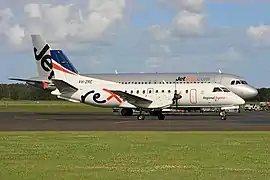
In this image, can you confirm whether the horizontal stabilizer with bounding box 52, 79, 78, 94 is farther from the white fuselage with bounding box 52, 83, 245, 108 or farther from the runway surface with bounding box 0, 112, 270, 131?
the runway surface with bounding box 0, 112, 270, 131

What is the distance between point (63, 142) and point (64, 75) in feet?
118

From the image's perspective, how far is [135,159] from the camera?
15.4 metres

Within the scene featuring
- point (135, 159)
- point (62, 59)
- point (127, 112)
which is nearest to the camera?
point (135, 159)

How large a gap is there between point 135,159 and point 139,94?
35.1 metres

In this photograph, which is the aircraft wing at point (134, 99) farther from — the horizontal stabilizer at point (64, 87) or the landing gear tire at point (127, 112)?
the landing gear tire at point (127, 112)

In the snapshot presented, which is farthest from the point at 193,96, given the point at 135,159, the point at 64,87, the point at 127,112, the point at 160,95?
the point at 135,159

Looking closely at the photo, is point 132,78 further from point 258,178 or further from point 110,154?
Result: point 258,178

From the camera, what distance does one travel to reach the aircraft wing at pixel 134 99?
49.2 m

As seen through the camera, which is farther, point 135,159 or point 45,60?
point 45,60

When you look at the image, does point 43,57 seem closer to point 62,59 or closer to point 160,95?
point 62,59

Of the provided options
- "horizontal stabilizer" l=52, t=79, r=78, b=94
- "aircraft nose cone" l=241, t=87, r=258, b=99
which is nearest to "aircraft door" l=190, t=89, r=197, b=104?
"horizontal stabilizer" l=52, t=79, r=78, b=94

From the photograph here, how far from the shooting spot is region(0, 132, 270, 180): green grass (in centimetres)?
1264

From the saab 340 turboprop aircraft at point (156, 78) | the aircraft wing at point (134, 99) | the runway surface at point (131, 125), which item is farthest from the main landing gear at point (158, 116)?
the saab 340 turboprop aircraft at point (156, 78)

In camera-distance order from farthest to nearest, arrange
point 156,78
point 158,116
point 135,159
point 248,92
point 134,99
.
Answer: point 156,78 < point 248,92 < point 134,99 < point 158,116 < point 135,159
